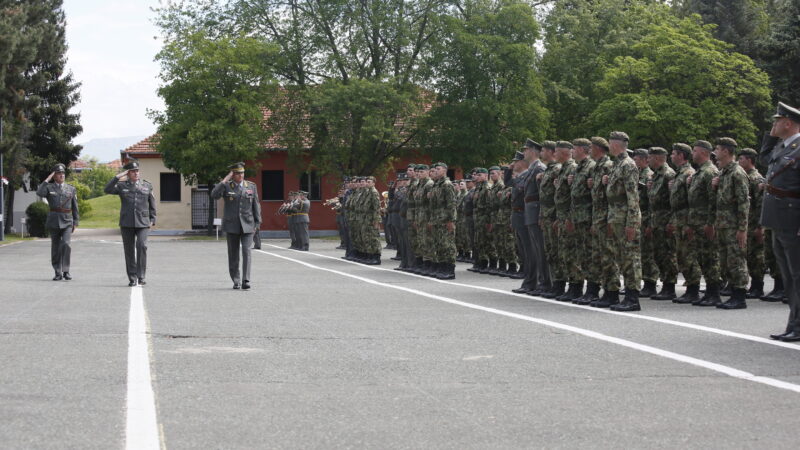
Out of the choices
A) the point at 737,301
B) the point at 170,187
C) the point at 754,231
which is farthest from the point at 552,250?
the point at 170,187

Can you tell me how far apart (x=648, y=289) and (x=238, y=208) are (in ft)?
21.0

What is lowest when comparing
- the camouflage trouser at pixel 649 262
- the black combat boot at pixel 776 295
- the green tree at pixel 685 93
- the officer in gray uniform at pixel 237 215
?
the black combat boot at pixel 776 295

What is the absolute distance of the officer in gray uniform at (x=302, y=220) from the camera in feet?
106

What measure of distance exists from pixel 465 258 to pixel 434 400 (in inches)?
717

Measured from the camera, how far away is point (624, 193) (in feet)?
39.9

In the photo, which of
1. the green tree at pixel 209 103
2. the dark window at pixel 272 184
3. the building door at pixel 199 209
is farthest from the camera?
the building door at pixel 199 209

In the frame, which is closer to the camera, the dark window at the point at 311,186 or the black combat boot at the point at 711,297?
the black combat boot at the point at 711,297

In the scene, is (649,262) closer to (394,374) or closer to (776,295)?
(776,295)

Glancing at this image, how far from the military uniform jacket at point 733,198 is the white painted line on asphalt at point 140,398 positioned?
721cm

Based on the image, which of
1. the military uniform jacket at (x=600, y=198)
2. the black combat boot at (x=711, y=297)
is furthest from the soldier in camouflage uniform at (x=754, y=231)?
the military uniform jacket at (x=600, y=198)

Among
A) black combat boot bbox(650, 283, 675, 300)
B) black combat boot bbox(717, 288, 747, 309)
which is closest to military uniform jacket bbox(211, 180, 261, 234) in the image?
black combat boot bbox(650, 283, 675, 300)

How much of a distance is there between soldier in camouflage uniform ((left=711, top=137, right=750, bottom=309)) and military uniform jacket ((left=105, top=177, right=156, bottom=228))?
8.77 meters

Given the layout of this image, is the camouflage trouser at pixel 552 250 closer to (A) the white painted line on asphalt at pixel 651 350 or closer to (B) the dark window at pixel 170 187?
(A) the white painted line on asphalt at pixel 651 350

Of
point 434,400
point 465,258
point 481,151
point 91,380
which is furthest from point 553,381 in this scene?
point 481,151
